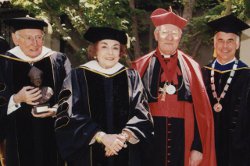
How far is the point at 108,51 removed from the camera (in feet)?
13.1

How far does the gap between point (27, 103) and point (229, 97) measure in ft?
6.82

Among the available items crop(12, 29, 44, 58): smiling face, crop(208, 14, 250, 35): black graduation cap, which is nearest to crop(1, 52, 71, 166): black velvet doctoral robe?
crop(12, 29, 44, 58): smiling face

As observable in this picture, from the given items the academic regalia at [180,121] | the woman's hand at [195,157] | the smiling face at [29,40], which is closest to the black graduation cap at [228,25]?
the academic regalia at [180,121]

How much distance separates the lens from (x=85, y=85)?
13.3ft

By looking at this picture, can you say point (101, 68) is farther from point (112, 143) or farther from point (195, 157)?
point (195, 157)

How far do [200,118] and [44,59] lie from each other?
171 cm

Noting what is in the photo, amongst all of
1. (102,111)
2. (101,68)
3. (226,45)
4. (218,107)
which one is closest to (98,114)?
(102,111)

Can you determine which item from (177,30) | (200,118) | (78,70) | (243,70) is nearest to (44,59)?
(78,70)

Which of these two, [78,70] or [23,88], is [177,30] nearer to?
[78,70]

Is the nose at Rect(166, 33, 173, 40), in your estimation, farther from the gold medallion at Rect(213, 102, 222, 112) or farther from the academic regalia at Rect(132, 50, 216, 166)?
the gold medallion at Rect(213, 102, 222, 112)

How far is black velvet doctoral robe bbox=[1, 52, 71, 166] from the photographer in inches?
173

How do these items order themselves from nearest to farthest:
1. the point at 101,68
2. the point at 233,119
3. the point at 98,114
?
the point at 98,114 → the point at 101,68 → the point at 233,119

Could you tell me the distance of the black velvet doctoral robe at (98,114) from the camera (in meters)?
3.90

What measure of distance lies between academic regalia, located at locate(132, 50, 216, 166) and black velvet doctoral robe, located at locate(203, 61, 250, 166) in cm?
21
